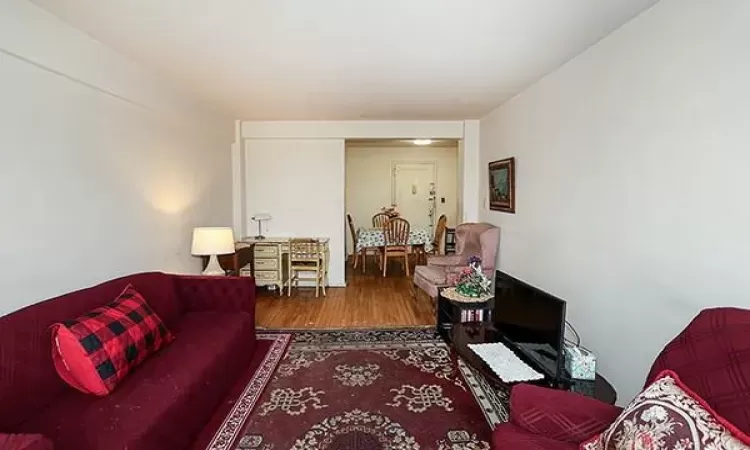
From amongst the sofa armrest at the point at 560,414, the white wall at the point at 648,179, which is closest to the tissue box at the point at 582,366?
the white wall at the point at 648,179

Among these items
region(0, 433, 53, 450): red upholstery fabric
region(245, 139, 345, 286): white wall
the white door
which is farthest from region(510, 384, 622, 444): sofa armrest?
the white door

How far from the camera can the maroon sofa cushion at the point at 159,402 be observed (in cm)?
169

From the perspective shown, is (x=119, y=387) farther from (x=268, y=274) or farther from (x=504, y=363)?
(x=268, y=274)

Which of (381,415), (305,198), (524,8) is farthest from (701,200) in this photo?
(305,198)

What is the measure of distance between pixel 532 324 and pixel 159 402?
2008mm

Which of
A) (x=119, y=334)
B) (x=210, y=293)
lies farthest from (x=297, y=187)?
(x=119, y=334)

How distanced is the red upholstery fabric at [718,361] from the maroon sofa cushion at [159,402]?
80.5 inches

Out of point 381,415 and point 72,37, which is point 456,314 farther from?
point 72,37

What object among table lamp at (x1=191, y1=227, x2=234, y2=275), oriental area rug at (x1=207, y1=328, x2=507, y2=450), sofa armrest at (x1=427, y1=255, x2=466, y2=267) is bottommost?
oriental area rug at (x1=207, y1=328, x2=507, y2=450)

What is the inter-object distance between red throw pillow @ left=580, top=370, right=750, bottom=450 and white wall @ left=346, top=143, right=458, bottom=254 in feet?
25.1

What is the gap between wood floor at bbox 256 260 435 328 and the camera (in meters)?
4.41

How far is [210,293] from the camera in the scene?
3348 mm

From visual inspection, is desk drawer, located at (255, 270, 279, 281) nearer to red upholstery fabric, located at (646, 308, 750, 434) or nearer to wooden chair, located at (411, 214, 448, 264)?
wooden chair, located at (411, 214, 448, 264)

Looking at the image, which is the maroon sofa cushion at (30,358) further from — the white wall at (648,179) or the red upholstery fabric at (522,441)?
the white wall at (648,179)
